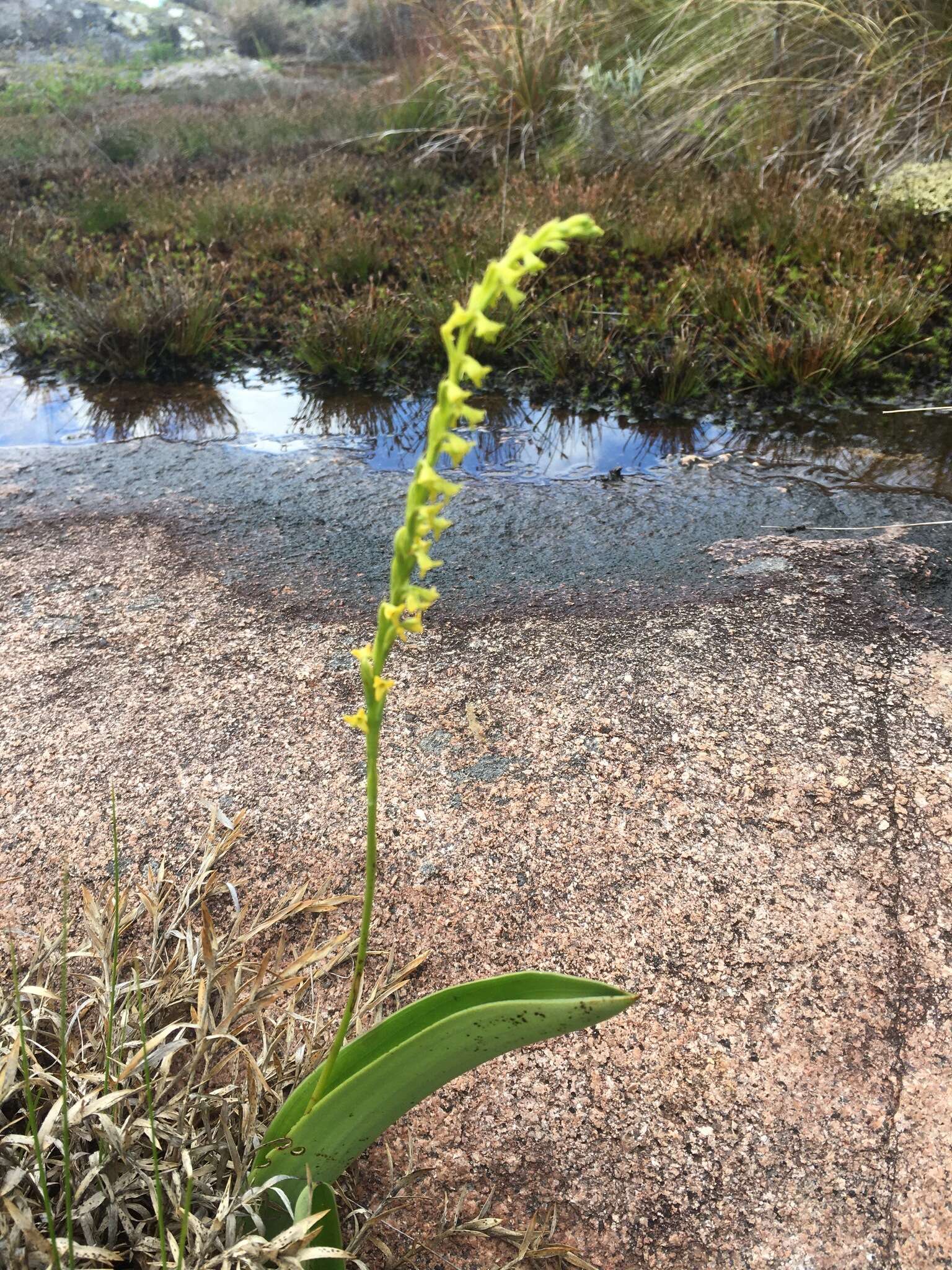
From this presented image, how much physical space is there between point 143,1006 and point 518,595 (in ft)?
5.42

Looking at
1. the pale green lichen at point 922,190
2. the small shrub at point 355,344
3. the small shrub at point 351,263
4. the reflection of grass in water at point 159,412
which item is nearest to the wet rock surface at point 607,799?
the reflection of grass in water at point 159,412

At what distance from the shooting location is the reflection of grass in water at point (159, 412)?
449cm

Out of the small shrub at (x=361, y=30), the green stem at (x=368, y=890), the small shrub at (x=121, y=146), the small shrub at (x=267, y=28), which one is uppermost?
the small shrub at (x=267, y=28)

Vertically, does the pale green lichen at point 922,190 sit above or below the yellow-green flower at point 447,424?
above

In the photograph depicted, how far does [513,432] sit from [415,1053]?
364 centimetres

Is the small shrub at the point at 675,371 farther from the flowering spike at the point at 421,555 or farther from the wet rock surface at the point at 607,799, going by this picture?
the flowering spike at the point at 421,555

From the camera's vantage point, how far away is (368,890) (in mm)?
1042

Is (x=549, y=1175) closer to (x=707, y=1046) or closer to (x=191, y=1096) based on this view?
(x=707, y=1046)

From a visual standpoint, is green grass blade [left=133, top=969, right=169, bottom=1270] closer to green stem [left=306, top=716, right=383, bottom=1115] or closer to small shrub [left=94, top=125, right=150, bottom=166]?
green stem [left=306, top=716, right=383, bottom=1115]

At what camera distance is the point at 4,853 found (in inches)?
79.7

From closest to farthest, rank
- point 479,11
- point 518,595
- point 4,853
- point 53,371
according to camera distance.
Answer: point 4,853 < point 518,595 < point 53,371 < point 479,11

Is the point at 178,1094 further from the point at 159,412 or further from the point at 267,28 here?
the point at 267,28

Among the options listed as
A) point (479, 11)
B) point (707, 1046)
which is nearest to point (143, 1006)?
point (707, 1046)

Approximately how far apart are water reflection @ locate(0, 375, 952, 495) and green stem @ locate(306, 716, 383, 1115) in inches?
118
